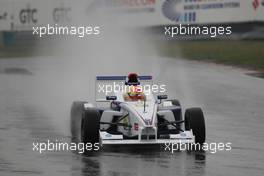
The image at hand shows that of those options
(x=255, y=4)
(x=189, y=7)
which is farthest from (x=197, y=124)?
(x=189, y=7)

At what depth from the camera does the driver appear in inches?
582

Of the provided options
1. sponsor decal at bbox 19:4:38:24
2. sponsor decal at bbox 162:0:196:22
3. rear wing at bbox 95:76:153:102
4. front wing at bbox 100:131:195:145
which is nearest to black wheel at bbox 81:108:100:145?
front wing at bbox 100:131:195:145

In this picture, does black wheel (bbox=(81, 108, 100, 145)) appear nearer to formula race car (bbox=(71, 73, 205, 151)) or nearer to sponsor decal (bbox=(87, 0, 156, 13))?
formula race car (bbox=(71, 73, 205, 151))

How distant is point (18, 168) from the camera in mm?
11992

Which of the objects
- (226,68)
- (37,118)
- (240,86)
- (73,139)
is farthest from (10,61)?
(73,139)

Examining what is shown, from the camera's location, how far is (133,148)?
13852 mm

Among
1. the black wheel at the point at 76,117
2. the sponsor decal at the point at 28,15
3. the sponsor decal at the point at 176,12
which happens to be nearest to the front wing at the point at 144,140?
the black wheel at the point at 76,117

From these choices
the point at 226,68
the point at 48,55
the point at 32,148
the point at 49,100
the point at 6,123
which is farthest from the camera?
the point at 48,55

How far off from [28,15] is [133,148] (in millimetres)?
35956

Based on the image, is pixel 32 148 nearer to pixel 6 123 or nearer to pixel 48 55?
pixel 6 123

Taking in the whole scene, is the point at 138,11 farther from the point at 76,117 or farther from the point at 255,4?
the point at 76,117

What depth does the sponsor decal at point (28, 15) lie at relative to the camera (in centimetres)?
4884

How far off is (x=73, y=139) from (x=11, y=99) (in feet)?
26.2

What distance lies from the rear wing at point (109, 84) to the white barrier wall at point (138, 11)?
24427 millimetres
